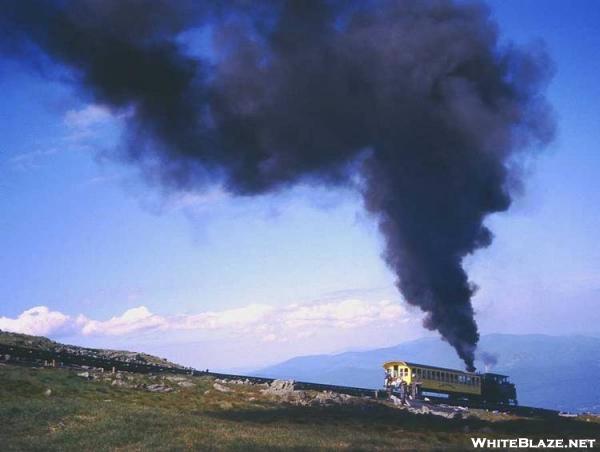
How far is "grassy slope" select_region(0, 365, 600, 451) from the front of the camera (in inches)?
732

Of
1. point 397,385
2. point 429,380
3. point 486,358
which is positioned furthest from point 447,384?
point 486,358

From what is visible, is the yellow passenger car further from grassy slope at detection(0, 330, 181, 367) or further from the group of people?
grassy slope at detection(0, 330, 181, 367)

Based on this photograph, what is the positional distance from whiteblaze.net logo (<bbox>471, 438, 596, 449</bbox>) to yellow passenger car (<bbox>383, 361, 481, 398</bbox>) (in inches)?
753

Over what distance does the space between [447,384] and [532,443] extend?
26.0 metres

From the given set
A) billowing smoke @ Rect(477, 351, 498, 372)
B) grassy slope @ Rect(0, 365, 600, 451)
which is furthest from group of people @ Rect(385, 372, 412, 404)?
billowing smoke @ Rect(477, 351, 498, 372)

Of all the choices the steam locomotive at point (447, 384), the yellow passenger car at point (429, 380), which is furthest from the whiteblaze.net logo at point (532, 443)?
the yellow passenger car at point (429, 380)

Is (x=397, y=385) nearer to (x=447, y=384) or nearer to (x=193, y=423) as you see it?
(x=447, y=384)

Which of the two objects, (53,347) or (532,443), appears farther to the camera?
(53,347)

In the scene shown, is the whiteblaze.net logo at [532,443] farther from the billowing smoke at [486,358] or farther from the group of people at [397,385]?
the billowing smoke at [486,358]

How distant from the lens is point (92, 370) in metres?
40.2

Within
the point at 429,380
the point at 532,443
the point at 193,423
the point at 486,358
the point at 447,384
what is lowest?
the point at 193,423

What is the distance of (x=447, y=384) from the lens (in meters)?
45.5

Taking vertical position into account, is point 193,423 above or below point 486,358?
below

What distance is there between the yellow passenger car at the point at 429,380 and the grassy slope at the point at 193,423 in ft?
34.2
